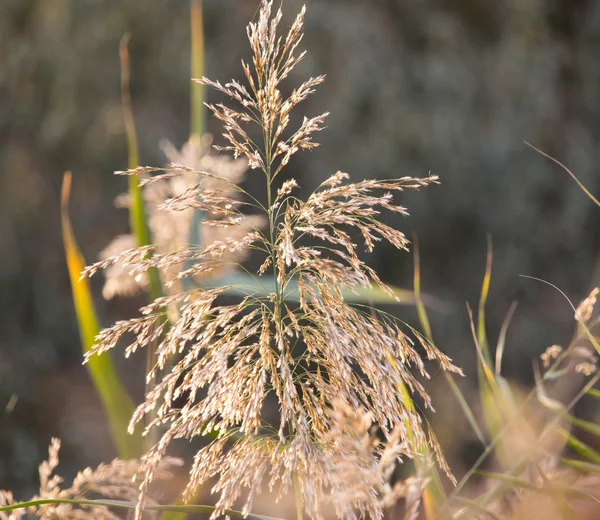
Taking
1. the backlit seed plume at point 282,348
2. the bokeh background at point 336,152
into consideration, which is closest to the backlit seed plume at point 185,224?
the backlit seed plume at point 282,348

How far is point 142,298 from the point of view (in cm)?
267

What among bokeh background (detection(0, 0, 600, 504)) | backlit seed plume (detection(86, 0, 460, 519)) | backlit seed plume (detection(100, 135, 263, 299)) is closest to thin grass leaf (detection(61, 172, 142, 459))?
backlit seed plume (detection(100, 135, 263, 299))

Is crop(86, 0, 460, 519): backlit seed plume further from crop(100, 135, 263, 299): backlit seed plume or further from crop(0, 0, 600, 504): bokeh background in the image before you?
crop(0, 0, 600, 504): bokeh background

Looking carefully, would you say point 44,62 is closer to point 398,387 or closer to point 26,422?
point 26,422

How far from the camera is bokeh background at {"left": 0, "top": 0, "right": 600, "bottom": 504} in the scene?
2619 mm

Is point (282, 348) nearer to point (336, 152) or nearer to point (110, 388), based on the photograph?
point (110, 388)

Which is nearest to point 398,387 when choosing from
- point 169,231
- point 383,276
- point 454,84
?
point 169,231

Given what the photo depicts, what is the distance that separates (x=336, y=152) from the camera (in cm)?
271

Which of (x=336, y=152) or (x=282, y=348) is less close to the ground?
(x=282, y=348)

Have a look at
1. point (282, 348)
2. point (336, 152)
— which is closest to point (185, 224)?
point (282, 348)

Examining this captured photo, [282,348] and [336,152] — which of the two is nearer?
[282,348]

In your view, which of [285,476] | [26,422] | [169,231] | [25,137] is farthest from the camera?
[25,137]

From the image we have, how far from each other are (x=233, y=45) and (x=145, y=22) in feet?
1.15

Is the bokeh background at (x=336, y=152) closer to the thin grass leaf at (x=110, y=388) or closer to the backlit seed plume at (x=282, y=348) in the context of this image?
the thin grass leaf at (x=110, y=388)
